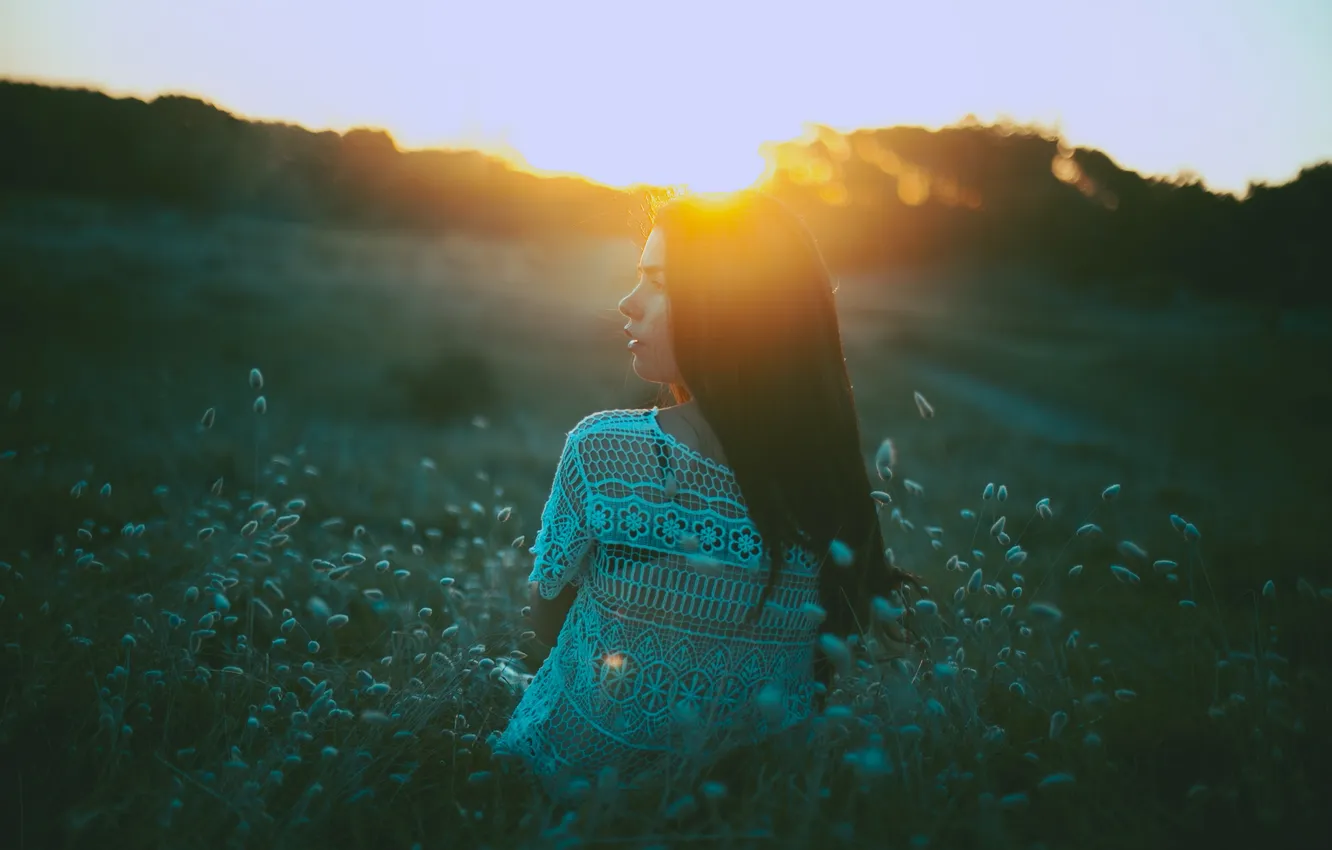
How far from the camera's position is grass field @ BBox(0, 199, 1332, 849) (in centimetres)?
188

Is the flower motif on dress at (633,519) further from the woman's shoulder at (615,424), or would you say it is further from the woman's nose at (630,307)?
the woman's nose at (630,307)

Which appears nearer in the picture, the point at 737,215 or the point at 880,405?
the point at 737,215

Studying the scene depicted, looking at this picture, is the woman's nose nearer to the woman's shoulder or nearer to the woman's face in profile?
the woman's face in profile

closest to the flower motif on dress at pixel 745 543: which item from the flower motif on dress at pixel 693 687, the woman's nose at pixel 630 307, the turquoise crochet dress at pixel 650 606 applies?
the turquoise crochet dress at pixel 650 606

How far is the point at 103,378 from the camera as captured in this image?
294 inches

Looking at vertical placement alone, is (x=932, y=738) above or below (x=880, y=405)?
above

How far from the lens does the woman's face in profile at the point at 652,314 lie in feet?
6.93

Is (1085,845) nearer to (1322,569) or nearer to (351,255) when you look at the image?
(1322,569)

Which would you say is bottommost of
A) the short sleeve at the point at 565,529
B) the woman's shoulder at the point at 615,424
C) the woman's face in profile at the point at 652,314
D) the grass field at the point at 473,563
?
the grass field at the point at 473,563

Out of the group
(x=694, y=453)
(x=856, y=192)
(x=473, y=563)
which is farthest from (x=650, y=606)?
(x=856, y=192)

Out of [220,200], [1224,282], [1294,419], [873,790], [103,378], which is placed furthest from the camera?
[1224,282]

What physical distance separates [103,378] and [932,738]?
25.3ft

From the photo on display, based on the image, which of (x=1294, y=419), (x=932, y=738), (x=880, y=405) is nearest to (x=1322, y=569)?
(x=932, y=738)

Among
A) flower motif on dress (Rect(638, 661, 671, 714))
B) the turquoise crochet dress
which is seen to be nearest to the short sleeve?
the turquoise crochet dress
